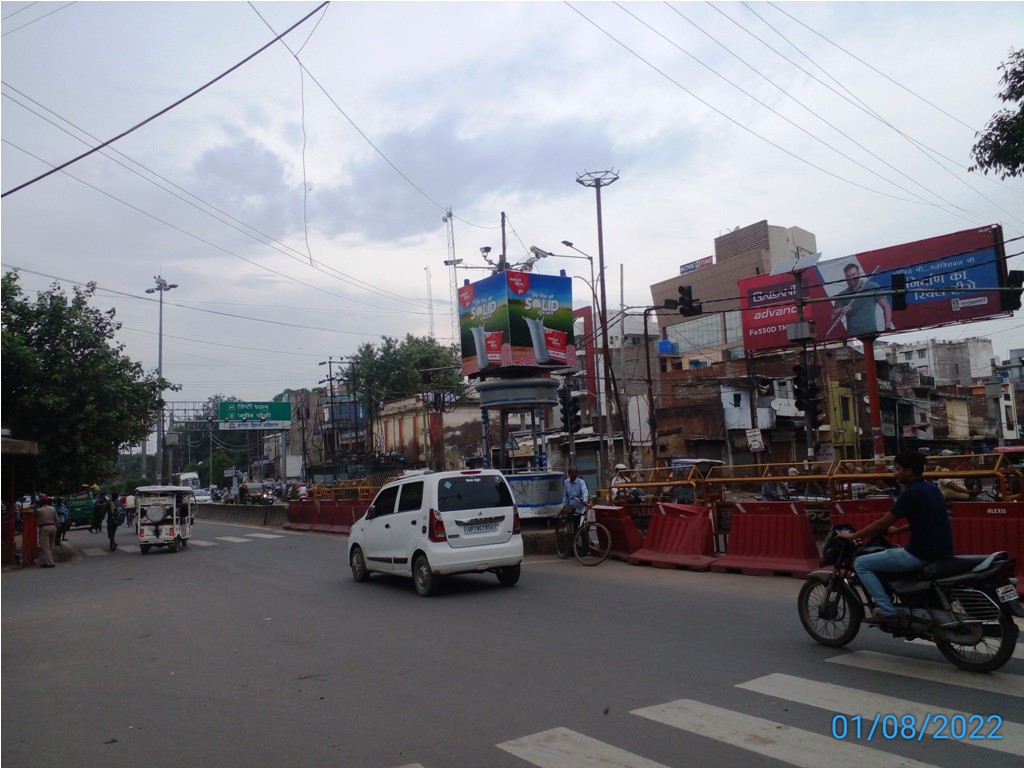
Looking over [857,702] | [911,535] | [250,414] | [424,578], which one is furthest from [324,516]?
[250,414]

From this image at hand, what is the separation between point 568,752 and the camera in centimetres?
525

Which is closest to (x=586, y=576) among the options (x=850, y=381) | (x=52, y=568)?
(x=52, y=568)

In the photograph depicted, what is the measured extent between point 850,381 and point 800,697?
43.5 meters

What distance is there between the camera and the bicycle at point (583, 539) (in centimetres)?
1587

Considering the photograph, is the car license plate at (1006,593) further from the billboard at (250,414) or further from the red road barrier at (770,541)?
the billboard at (250,414)

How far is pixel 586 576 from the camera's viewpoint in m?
14.0

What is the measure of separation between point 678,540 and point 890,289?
18.0m

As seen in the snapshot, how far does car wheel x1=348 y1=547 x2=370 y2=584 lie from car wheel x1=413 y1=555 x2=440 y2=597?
222 cm

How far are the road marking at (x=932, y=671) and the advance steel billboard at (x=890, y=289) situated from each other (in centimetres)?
2063

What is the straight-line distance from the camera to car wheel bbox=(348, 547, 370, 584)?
48.0ft

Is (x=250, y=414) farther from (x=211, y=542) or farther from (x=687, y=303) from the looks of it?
(x=687, y=303)

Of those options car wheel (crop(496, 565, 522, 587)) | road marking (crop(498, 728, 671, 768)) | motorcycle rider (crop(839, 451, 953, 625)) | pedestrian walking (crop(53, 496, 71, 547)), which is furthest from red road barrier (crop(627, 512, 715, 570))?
pedestrian walking (crop(53, 496, 71, 547))

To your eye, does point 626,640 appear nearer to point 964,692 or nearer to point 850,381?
point 964,692

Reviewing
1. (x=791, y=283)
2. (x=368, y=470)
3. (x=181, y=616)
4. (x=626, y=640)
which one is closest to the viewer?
(x=626, y=640)
